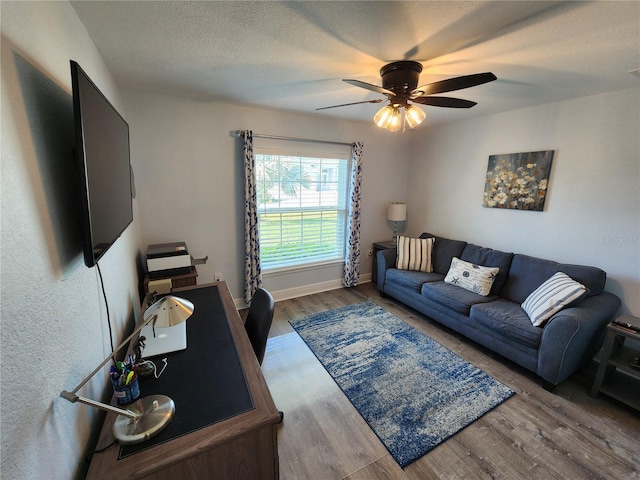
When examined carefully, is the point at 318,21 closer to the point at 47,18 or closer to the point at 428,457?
the point at 47,18

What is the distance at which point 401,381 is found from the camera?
217cm

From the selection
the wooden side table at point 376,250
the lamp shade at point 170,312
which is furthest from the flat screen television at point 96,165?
the wooden side table at point 376,250

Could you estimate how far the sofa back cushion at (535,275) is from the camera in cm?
231

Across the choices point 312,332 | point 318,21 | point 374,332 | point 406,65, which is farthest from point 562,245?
point 318,21

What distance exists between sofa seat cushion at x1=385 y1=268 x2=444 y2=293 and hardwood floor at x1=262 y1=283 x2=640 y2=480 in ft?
3.55

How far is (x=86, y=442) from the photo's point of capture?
93cm

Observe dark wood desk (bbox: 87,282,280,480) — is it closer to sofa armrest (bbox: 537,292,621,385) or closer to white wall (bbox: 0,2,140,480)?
white wall (bbox: 0,2,140,480)

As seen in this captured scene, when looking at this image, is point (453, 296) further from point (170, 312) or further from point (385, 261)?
point (170, 312)

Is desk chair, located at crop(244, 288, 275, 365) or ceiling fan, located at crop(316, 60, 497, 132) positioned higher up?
Answer: ceiling fan, located at crop(316, 60, 497, 132)

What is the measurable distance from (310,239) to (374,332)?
1.51 meters

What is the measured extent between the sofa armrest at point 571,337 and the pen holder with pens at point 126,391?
8.79 ft

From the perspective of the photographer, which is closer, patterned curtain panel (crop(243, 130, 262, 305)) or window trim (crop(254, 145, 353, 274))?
patterned curtain panel (crop(243, 130, 262, 305))

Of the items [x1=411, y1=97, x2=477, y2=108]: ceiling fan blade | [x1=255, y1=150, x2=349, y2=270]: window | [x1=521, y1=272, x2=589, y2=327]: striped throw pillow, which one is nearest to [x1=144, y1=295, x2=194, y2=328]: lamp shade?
[x1=411, y1=97, x2=477, y2=108]: ceiling fan blade

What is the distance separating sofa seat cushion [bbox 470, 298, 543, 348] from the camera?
2146 mm
